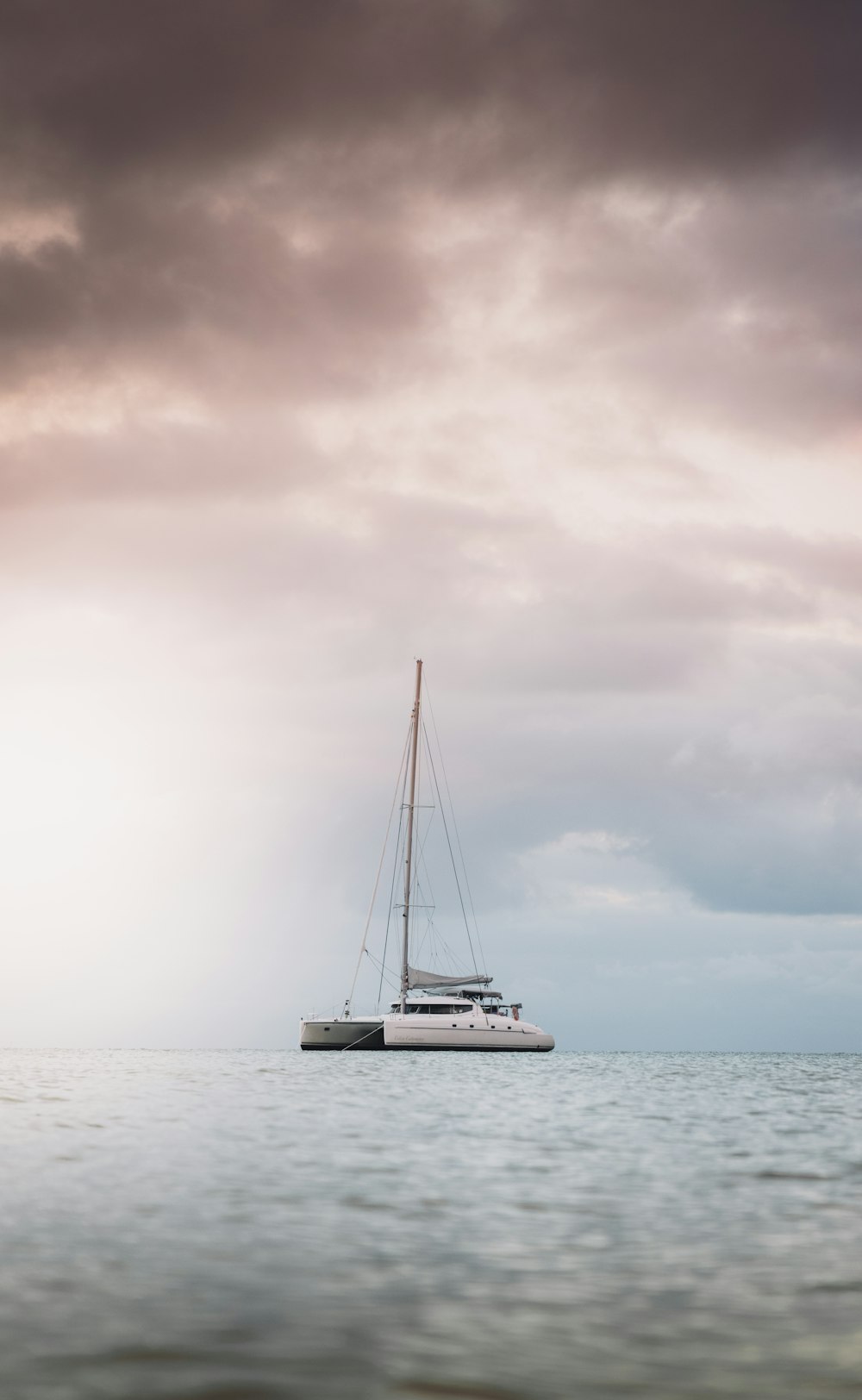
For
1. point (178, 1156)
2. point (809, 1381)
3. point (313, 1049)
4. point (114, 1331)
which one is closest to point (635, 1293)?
point (809, 1381)

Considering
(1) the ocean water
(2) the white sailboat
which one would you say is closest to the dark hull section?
(2) the white sailboat

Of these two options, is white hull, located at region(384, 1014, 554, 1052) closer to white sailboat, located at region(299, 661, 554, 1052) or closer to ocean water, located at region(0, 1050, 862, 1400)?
white sailboat, located at region(299, 661, 554, 1052)

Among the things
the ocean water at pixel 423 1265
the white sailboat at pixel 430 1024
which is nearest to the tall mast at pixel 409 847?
the white sailboat at pixel 430 1024

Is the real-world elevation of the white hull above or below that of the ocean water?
above

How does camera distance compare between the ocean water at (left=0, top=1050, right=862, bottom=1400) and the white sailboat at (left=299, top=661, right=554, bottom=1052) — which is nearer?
the ocean water at (left=0, top=1050, right=862, bottom=1400)

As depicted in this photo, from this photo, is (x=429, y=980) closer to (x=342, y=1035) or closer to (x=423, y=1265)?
(x=342, y=1035)

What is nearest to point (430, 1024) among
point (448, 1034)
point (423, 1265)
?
point (448, 1034)

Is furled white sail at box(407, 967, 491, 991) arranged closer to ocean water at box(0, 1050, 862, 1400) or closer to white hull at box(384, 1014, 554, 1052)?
white hull at box(384, 1014, 554, 1052)

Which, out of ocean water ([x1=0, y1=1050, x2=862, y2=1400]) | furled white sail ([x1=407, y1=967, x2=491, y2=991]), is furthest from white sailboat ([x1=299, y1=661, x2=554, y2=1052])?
ocean water ([x1=0, y1=1050, x2=862, y2=1400])

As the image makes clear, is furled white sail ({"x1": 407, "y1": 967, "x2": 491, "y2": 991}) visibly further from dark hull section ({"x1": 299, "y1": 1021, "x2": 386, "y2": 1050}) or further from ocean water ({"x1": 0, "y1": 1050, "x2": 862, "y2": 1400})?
ocean water ({"x1": 0, "y1": 1050, "x2": 862, "y2": 1400})

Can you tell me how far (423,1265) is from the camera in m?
12.4

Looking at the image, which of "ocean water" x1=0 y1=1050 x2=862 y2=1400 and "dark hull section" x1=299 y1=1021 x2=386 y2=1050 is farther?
"dark hull section" x1=299 y1=1021 x2=386 y2=1050

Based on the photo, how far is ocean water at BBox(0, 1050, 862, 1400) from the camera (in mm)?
8328

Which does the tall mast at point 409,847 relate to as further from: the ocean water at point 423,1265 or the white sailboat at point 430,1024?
the ocean water at point 423,1265
